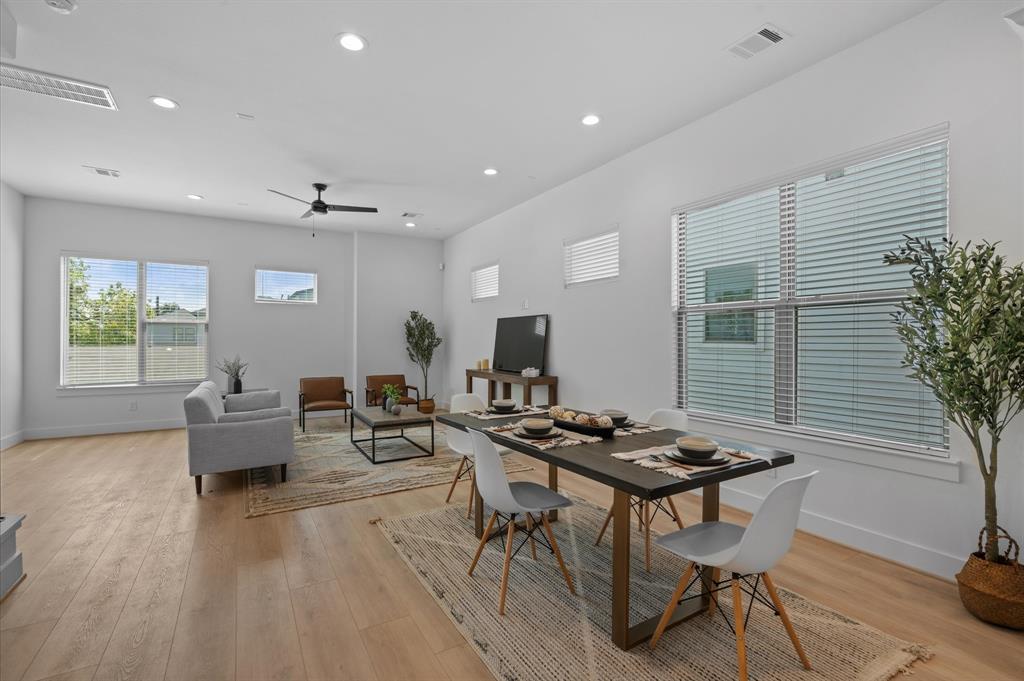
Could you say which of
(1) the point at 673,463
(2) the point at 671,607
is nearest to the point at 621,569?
(2) the point at 671,607

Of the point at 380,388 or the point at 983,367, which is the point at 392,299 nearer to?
the point at 380,388

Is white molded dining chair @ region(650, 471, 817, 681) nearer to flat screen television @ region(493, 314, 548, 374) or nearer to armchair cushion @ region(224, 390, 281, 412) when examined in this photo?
flat screen television @ region(493, 314, 548, 374)

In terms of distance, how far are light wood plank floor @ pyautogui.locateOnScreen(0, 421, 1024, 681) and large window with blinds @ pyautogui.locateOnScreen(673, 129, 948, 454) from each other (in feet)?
2.85

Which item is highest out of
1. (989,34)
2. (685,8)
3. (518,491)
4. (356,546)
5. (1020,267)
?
(685,8)

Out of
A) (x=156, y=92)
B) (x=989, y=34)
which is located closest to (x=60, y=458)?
(x=156, y=92)

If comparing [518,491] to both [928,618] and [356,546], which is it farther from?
[928,618]

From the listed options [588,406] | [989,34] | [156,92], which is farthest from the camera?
[588,406]

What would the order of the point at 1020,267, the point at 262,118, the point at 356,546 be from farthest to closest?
the point at 262,118 < the point at 356,546 < the point at 1020,267

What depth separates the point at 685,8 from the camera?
260 cm

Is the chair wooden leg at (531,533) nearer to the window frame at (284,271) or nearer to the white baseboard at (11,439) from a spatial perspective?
the window frame at (284,271)

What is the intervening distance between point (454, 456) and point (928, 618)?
157 inches

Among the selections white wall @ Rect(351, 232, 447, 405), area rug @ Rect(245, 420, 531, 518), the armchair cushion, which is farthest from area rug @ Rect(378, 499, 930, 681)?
white wall @ Rect(351, 232, 447, 405)

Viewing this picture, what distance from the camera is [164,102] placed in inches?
142

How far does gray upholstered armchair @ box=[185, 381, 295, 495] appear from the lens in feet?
13.0
